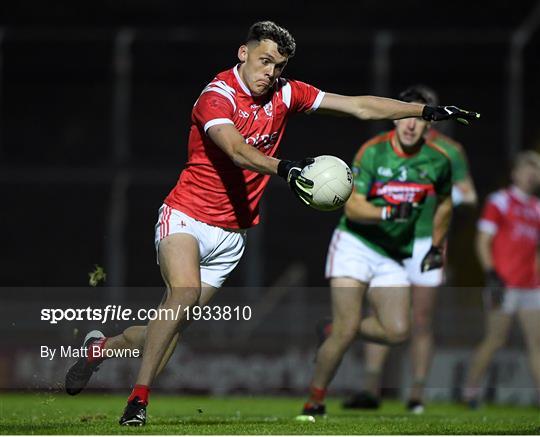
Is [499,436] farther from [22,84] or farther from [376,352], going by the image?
[22,84]

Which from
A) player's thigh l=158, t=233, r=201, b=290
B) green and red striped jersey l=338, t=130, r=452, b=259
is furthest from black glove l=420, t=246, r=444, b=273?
player's thigh l=158, t=233, r=201, b=290

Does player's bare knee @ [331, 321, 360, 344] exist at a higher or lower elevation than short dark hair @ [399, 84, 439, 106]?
lower

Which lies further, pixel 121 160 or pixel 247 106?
pixel 121 160

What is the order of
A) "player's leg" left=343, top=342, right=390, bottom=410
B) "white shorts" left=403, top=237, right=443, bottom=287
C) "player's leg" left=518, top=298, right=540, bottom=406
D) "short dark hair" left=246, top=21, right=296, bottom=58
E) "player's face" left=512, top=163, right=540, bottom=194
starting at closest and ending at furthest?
"short dark hair" left=246, top=21, right=296, bottom=58 < "white shorts" left=403, top=237, right=443, bottom=287 < "player's leg" left=343, top=342, right=390, bottom=410 < "player's leg" left=518, top=298, right=540, bottom=406 < "player's face" left=512, top=163, right=540, bottom=194

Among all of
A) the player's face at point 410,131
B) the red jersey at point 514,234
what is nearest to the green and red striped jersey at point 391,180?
the player's face at point 410,131

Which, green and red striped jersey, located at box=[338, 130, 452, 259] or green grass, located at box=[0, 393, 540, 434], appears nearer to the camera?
green grass, located at box=[0, 393, 540, 434]

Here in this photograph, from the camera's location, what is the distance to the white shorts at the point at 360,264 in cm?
951

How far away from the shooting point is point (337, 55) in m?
17.7

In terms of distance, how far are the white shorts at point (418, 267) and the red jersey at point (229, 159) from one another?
8.45 feet

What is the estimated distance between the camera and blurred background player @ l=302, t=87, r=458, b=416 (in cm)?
944

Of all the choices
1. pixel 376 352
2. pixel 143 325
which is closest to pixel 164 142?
pixel 376 352

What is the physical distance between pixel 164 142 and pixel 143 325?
11042 mm

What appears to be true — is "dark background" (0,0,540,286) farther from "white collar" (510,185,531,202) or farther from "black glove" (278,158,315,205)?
"black glove" (278,158,315,205)

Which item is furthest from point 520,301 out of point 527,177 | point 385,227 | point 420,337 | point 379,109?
point 379,109
